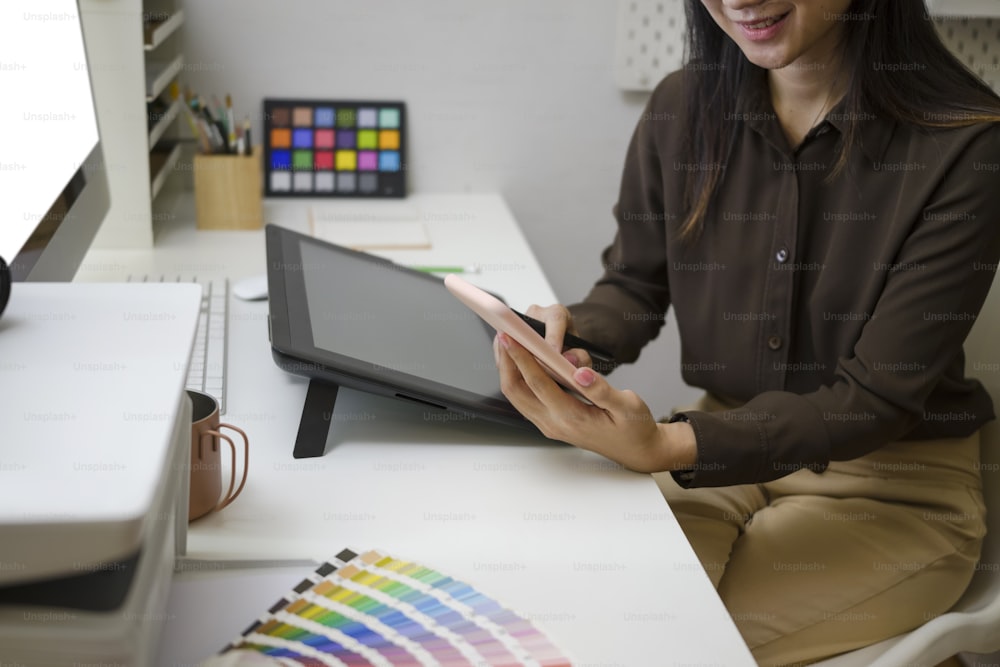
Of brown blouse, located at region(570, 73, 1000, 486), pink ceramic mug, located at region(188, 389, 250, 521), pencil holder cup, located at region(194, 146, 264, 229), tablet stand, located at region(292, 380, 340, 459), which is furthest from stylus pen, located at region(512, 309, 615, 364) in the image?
pencil holder cup, located at region(194, 146, 264, 229)

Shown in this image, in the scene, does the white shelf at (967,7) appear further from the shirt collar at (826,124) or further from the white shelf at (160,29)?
the white shelf at (160,29)

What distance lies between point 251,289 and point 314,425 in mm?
458

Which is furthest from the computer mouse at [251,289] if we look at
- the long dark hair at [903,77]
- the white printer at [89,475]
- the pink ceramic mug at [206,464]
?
the long dark hair at [903,77]

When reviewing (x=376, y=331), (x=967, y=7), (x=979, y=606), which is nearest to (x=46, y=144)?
(x=376, y=331)

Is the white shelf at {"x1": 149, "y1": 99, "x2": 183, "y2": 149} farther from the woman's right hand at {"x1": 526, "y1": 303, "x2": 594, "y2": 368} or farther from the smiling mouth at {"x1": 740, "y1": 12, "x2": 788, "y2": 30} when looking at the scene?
the smiling mouth at {"x1": 740, "y1": 12, "x2": 788, "y2": 30}

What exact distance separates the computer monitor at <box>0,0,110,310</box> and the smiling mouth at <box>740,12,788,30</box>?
0.74 meters

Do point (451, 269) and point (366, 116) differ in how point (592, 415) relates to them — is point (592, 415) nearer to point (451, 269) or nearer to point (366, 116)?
point (451, 269)

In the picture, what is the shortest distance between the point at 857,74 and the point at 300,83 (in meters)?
1.07

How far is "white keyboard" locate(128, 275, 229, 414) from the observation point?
3.52 feet

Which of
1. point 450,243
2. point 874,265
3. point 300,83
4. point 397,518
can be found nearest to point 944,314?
point 874,265

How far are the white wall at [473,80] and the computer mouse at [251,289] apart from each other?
0.56 m

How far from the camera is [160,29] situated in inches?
62.6

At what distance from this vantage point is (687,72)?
1282mm

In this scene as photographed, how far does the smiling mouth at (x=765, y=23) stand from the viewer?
3.55 ft
